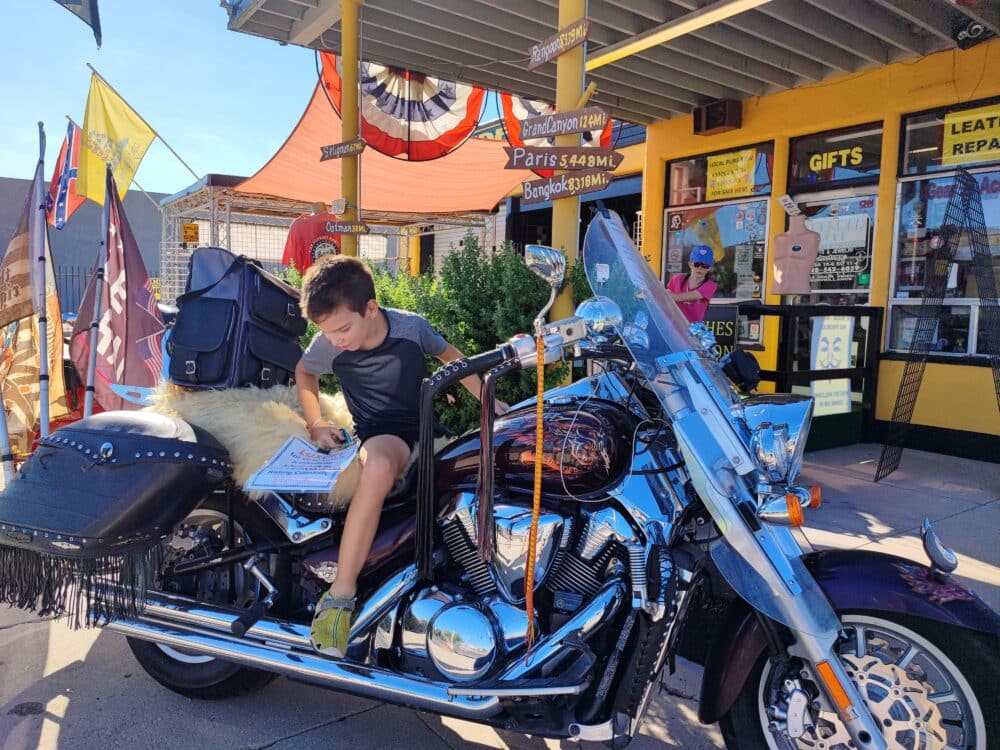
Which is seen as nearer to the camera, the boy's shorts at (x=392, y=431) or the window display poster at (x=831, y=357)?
the boy's shorts at (x=392, y=431)

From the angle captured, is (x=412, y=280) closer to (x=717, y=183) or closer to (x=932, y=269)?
(x=932, y=269)

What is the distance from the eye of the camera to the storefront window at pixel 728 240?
28.2 feet

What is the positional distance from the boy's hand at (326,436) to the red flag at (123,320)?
222 cm

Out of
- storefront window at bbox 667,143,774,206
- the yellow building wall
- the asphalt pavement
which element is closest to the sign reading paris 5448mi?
the yellow building wall

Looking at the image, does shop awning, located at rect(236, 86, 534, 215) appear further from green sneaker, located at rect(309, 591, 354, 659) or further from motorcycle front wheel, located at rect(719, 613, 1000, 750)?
motorcycle front wheel, located at rect(719, 613, 1000, 750)

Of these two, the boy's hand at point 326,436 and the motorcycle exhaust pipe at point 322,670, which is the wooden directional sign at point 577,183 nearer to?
the boy's hand at point 326,436

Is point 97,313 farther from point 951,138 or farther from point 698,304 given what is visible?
point 951,138

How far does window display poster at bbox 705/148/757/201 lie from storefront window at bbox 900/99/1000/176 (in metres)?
1.90

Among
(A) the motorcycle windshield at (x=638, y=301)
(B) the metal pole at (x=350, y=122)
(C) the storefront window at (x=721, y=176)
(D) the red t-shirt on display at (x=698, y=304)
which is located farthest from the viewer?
(C) the storefront window at (x=721, y=176)

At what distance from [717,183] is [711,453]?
7.97 m

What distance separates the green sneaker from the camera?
2133 millimetres

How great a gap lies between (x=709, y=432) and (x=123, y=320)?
3.82m

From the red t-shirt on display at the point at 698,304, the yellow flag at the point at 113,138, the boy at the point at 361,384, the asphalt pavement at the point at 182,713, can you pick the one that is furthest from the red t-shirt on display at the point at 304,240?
the boy at the point at 361,384

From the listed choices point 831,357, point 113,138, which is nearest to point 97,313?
point 113,138
